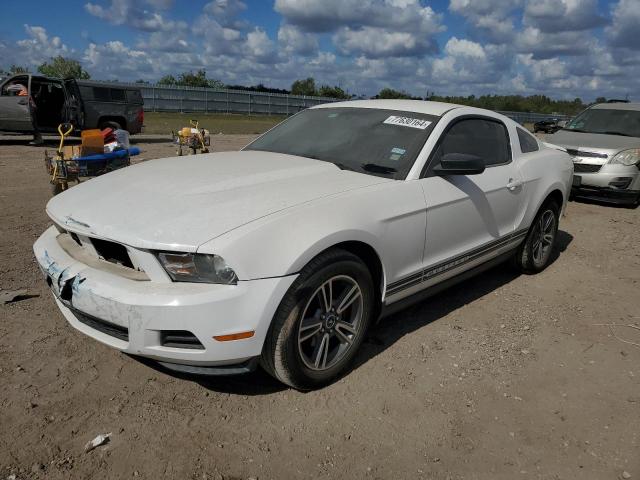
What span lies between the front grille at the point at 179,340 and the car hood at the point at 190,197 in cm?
40

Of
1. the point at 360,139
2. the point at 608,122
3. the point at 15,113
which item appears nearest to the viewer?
the point at 360,139

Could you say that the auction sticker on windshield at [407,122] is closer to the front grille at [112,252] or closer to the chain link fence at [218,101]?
the front grille at [112,252]

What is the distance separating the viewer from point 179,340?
7.93 ft

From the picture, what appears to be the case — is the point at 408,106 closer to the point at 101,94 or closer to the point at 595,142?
the point at 595,142

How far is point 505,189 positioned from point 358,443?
96.2 inches

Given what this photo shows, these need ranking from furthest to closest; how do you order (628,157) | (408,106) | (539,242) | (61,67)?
(61,67), (628,157), (539,242), (408,106)

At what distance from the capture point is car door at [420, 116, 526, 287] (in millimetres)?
3377

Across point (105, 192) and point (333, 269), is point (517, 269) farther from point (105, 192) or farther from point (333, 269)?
point (105, 192)

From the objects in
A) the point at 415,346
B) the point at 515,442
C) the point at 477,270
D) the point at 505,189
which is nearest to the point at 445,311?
the point at 477,270

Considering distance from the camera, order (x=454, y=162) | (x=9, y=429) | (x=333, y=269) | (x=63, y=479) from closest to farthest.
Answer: (x=63, y=479) → (x=9, y=429) → (x=333, y=269) → (x=454, y=162)

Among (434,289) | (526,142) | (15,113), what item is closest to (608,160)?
(526,142)

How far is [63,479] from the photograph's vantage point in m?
2.17

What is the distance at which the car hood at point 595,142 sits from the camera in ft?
27.4

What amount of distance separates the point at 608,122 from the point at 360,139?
7.80 meters
